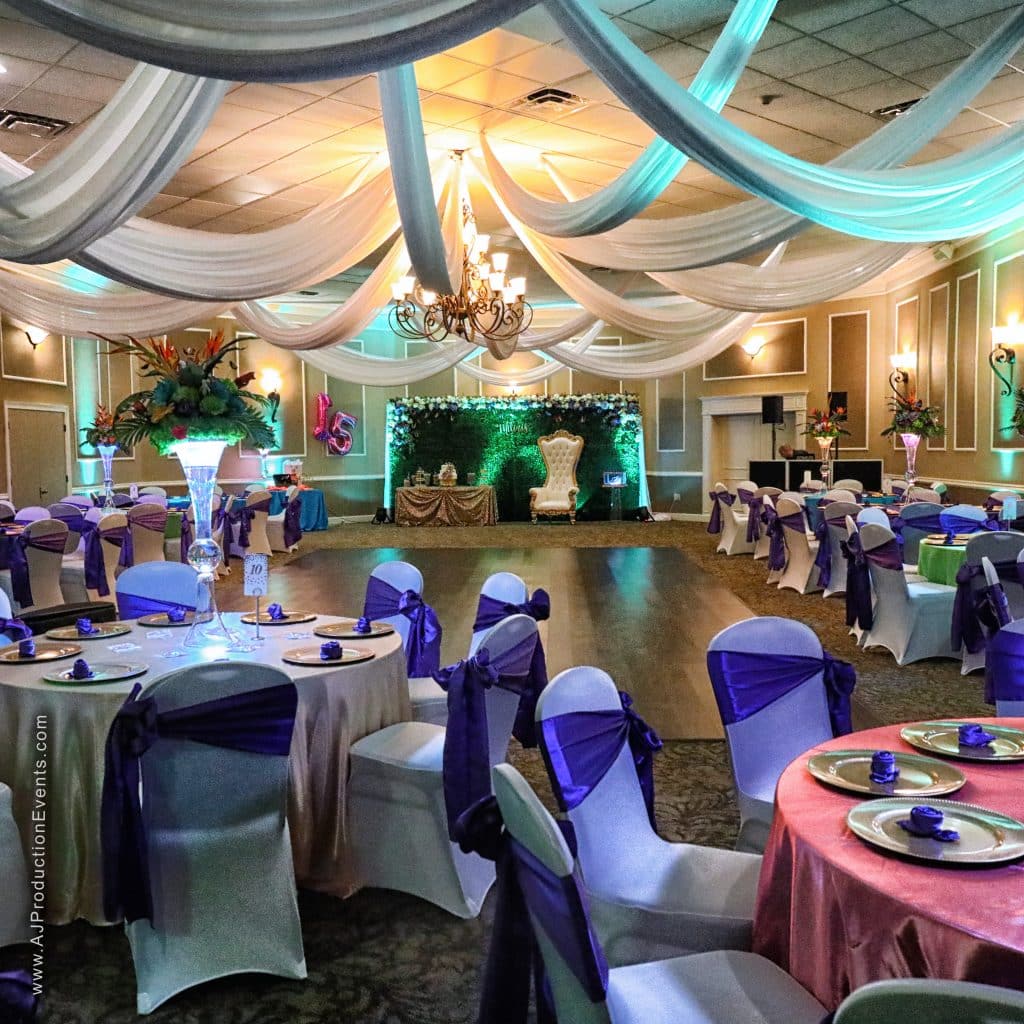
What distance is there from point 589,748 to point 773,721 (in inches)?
33.6

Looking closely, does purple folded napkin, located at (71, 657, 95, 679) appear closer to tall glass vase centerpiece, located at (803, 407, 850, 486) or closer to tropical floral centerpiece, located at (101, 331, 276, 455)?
tropical floral centerpiece, located at (101, 331, 276, 455)

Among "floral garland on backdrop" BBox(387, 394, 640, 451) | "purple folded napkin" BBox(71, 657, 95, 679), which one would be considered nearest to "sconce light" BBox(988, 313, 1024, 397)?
"floral garland on backdrop" BBox(387, 394, 640, 451)

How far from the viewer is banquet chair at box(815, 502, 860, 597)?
26.0 ft

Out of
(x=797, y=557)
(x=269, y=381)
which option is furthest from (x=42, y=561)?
(x=269, y=381)

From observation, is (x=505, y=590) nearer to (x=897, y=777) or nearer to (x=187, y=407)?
(x=187, y=407)

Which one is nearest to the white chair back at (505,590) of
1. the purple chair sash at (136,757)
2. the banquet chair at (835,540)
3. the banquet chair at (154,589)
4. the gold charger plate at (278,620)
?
the gold charger plate at (278,620)

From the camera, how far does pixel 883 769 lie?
2.03 m

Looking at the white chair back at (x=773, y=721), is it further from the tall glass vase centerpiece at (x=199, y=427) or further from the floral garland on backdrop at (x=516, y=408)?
the floral garland on backdrop at (x=516, y=408)

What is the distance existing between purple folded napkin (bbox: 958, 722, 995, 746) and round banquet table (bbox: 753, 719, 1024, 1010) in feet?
0.63

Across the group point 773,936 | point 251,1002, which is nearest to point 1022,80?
point 773,936

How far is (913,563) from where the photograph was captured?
7547 mm

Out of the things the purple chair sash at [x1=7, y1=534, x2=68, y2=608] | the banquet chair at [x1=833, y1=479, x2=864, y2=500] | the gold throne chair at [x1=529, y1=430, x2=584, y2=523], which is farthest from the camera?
the gold throne chair at [x1=529, y1=430, x2=584, y2=523]

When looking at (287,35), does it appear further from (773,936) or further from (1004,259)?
(1004,259)

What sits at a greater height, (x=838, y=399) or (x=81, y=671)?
(x=838, y=399)
